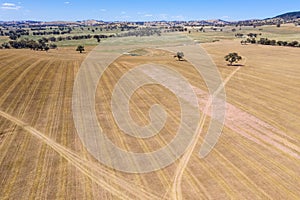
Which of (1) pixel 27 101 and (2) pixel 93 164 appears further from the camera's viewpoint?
(1) pixel 27 101

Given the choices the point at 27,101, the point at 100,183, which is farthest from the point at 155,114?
the point at 27,101

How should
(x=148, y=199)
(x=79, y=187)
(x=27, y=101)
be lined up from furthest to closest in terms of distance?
(x=27, y=101)
(x=79, y=187)
(x=148, y=199)

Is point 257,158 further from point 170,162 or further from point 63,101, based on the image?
point 63,101

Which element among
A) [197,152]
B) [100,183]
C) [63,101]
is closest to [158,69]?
[63,101]

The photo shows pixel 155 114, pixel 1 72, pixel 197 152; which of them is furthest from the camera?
pixel 1 72

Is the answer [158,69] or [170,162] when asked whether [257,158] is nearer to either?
[170,162]

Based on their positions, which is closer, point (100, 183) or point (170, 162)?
point (100, 183)
